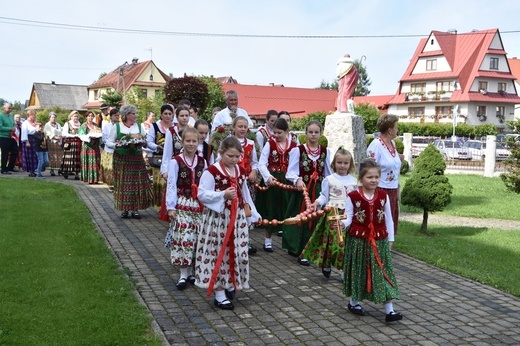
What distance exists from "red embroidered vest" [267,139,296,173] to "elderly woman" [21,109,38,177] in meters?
11.7

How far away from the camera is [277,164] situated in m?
8.62

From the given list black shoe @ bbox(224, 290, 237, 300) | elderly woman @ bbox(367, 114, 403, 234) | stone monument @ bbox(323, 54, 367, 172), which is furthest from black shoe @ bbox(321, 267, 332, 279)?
stone monument @ bbox(323, 54, 367, 172)

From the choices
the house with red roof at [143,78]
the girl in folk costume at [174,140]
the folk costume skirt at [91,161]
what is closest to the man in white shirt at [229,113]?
the girl in folk costume at [174,140]

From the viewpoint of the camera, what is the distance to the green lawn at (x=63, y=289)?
16.3ft

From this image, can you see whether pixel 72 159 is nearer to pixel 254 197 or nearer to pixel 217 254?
pixel 254 197

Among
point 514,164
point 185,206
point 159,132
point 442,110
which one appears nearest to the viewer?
point 185,206

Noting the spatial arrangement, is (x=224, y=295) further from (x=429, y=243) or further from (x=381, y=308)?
(x=429, y=243)

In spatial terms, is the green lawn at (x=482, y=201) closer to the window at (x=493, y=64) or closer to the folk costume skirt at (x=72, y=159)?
the folk costume skirt at (x=72, y=159)

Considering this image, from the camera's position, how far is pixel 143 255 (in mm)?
8102

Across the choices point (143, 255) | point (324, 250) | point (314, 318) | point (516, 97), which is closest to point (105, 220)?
point (143, 255)

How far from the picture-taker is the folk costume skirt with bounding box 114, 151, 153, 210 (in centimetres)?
1070

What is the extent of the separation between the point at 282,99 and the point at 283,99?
28 cm

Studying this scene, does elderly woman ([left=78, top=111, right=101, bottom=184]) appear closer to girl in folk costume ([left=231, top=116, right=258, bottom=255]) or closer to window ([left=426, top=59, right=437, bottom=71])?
girl in folk costume ([left=231, top=116, right=258, bottom=255])

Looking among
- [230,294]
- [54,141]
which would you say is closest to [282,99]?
[54,141]
